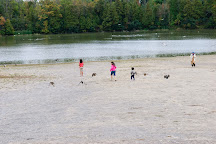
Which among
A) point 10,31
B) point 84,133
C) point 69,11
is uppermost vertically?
point 69,11

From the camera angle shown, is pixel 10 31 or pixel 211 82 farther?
pixel 10 31

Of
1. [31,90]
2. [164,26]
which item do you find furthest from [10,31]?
[31,90]

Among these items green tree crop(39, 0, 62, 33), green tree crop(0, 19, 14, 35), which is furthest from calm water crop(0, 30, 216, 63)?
green tree crop(39, 0, 62, 33)

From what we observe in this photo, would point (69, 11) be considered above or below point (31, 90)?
above

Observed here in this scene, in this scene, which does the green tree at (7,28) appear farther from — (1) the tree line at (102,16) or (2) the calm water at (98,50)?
(2) the calm water at (98,50)

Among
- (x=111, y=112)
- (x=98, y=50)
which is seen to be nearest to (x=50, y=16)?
(x=98, y=50)

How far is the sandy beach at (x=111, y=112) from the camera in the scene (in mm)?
11906

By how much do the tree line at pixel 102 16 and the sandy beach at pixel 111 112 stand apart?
Result: 128798 mm

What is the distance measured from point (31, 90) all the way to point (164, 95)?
10.6 metres

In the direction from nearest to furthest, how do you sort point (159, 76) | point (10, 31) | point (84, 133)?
1. point (84, 133)
2. point (159, 76)
3. point (10, 31)

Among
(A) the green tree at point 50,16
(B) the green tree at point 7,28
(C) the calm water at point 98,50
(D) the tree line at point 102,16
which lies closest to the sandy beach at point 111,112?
(C) the calm water at point 98,50

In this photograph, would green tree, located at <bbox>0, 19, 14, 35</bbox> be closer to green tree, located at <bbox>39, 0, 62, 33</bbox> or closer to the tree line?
the tree line

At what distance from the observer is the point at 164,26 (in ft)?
519

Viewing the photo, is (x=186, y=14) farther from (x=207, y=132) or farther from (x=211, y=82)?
(x=207, y=132)
